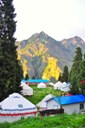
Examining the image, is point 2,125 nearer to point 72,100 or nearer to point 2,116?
point 2,116

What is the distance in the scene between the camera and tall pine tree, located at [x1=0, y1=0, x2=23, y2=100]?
125 ft

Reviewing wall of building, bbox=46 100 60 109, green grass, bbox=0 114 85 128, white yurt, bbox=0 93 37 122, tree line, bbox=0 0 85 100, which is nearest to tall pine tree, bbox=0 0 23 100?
tree line, bbox=0 0 85 100

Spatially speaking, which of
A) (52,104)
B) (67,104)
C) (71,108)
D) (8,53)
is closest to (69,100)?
(71,108)

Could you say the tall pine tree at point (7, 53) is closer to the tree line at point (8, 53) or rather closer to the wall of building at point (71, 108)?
the tree line at point (8, 53)

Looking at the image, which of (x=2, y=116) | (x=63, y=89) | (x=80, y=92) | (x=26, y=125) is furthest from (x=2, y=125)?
(x=63, y=89)

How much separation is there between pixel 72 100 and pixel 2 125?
26593 millimetres

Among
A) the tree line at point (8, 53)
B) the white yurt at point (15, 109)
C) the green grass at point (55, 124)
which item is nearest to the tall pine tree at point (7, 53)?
the tree line at point (8, 53)

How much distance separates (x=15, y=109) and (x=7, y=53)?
1027 centimetres

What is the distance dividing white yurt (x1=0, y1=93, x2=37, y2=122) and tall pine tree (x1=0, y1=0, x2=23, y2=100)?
477 centimetres

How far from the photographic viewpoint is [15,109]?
1251 inches

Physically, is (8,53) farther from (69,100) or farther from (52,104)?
(69,100)

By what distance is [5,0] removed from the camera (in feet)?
137

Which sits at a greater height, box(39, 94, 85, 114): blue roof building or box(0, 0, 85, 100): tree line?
box(0, 0, 85, 100): tree line

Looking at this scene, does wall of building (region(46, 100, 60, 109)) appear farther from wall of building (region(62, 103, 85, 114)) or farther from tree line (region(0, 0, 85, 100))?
tree line (region(0, 0, 85, 100))
